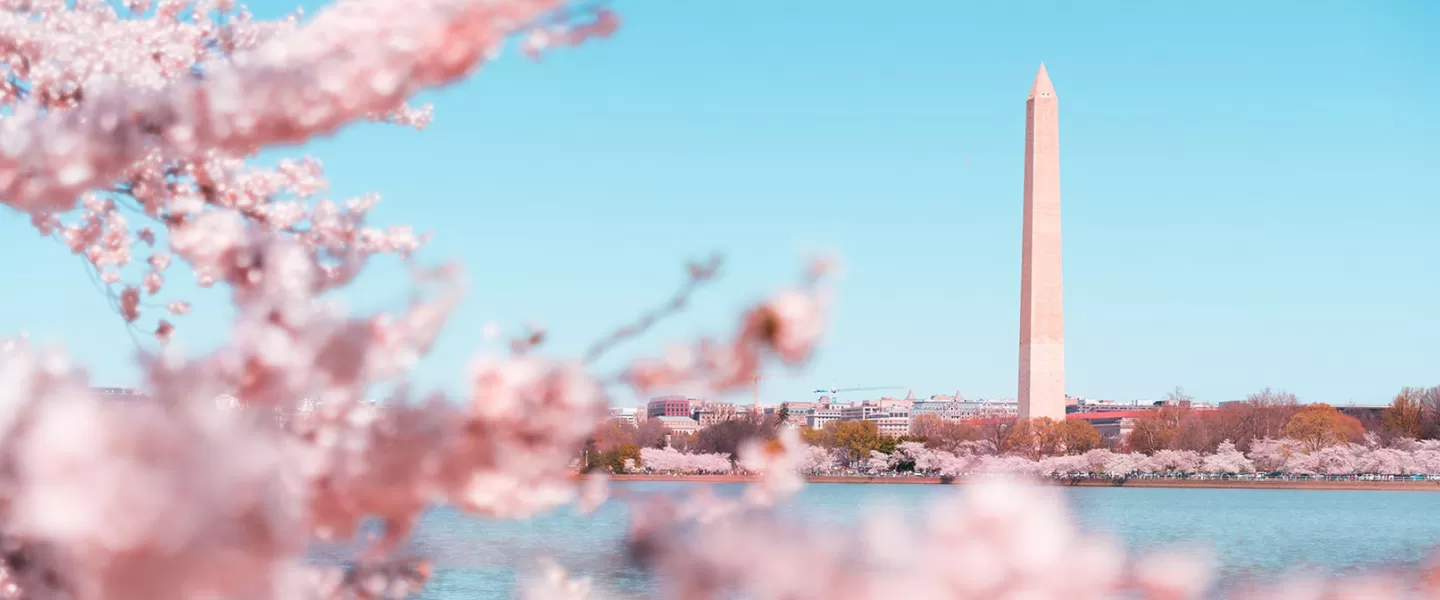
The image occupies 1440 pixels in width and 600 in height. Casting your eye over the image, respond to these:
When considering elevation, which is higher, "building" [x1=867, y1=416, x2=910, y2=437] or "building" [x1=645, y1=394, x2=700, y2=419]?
"building" [x1=867, y1=416, x2=910, y2=437]

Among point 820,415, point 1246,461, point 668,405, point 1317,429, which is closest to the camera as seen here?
point 668,405

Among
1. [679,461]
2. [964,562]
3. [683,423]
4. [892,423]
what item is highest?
[892,423]

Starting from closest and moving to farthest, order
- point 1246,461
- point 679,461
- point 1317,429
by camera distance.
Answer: point 1246,461 < point 1317,429 < point 679,461

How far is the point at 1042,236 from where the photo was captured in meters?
37.8

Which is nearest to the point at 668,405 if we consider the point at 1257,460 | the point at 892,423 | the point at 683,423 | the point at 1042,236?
the point at 1042,236

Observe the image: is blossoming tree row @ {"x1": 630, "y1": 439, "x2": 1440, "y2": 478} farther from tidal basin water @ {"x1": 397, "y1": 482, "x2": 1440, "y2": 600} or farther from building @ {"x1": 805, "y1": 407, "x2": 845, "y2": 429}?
building @ {"x1": 805, "y1": 407, "x2": 845, "y2": 429}

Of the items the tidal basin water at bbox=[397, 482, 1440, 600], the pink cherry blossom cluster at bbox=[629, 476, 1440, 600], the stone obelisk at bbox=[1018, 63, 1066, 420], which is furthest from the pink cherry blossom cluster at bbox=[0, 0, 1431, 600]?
the stone obelisk at bbox=[1018, 63, 1066, 420]

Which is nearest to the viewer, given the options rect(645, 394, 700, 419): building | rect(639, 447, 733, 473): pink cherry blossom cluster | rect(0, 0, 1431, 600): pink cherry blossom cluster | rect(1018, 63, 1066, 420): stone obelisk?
rect(0, 0, 1431, 600): pink cherry blossom cluster

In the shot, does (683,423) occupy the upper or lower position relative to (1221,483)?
upper

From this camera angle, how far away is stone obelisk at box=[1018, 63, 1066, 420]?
1480 inches

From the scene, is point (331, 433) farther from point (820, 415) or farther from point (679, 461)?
point (820, 415)

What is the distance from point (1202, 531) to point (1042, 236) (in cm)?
1175

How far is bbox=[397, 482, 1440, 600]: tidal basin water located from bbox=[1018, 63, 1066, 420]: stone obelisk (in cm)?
515

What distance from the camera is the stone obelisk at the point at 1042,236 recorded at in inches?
1480
